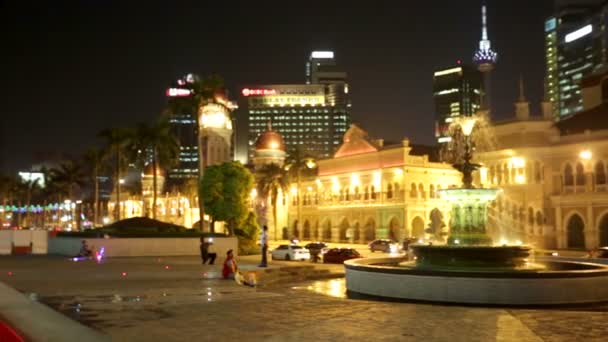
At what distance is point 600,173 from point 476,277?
42.8m

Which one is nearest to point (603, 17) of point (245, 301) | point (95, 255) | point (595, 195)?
point (595, 195)

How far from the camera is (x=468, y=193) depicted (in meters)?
24.7

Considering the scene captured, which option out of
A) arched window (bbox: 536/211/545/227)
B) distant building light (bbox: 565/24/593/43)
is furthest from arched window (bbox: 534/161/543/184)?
distant building light (bbox: 565/24/593/43)

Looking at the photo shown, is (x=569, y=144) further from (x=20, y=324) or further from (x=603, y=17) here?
(x=603, y=17)

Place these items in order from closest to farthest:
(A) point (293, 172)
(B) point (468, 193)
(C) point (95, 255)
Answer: (B) point (468, 193), (C) point (95, 255), (A) point (293, 172)

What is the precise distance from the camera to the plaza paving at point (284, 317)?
13.1 metres

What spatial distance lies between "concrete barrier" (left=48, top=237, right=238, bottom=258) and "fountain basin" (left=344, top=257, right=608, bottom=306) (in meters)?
28.8

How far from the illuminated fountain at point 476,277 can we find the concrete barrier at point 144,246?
79.0 ft

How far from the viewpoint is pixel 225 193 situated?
5147 cm

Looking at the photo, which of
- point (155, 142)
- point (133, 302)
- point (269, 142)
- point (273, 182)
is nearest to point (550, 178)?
point (273, 182)

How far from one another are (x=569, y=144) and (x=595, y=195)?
5.24 metres

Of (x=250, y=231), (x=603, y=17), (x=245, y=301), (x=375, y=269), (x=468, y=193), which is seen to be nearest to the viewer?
(x=245, y=301)

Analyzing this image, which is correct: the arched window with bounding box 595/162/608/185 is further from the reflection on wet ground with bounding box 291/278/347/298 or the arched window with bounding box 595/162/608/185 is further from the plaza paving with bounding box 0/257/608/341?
the plaza paving with bounding box 0/257/608/341

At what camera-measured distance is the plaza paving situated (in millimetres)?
13062
